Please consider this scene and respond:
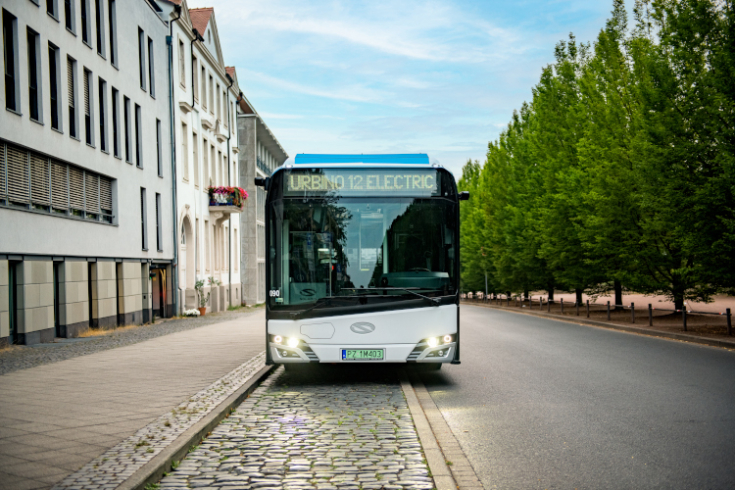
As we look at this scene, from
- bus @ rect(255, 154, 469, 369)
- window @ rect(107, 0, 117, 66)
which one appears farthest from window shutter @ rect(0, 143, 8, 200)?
bus @ rect(255, 154, 469, 369)

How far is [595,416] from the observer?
26.5 ft

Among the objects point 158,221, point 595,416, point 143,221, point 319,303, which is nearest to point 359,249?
point 319,303

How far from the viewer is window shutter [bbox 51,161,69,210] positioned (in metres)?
20.5

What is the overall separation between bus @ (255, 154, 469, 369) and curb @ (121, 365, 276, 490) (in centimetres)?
138

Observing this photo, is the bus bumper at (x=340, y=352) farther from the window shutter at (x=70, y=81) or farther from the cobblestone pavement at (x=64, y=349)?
the window shutter at (x=70, y=81)

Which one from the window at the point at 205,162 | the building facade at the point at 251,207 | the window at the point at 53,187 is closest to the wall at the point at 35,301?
the window at the point at 53,187

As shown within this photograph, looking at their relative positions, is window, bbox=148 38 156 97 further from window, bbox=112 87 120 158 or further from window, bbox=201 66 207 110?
window, bbox=201 66 207 110

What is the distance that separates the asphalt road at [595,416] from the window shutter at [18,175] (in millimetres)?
11439

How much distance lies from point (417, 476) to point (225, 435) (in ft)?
8.04

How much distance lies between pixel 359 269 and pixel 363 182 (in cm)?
133

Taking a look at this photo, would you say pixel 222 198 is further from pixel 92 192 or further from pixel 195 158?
pixel 92 192

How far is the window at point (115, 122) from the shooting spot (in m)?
26.0

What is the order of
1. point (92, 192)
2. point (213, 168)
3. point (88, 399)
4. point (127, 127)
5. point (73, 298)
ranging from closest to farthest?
point (88, 399) → point (73, 298) → point (92, 192) → point (127, 127) → point (213, 168)

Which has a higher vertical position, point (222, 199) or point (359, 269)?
point (222, 199)
